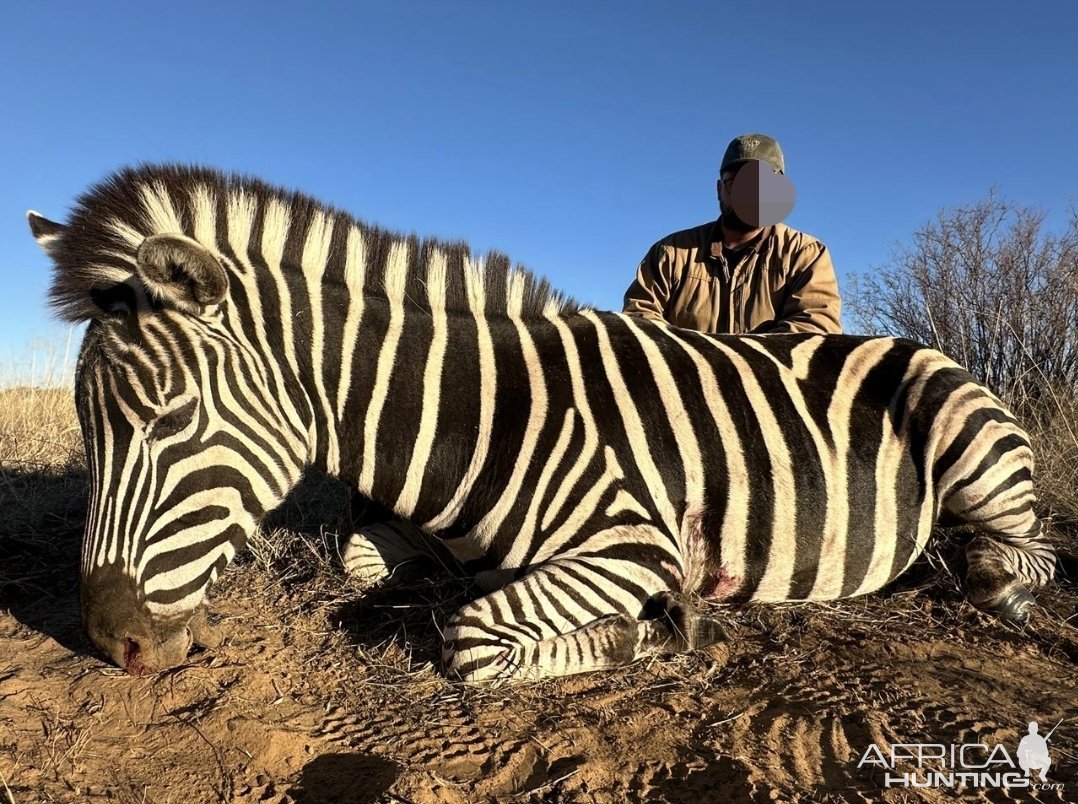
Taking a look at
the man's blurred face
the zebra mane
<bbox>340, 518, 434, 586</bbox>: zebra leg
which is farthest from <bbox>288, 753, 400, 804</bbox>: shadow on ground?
the man's blurred face

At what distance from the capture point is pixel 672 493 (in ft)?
9.06

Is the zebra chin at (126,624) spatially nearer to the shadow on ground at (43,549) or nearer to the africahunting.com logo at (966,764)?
the shadow on ground at (43,549)

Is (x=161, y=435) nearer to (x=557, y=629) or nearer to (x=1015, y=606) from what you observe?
(x=557, y=629)

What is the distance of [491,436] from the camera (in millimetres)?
2695

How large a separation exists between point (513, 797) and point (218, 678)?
1.27 metres

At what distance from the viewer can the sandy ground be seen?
73.4 inches

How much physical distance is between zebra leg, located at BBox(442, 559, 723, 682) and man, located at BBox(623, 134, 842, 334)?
230 centimetres

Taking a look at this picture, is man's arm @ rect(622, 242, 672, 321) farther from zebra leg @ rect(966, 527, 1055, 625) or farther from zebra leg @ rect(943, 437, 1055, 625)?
zebra leg @ rect(966, 527, 1055, 625)

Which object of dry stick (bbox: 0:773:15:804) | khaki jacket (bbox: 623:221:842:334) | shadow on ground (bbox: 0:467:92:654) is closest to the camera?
dry stick (bbox: 0:773:15:804)

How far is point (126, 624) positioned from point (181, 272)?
47.4 inches

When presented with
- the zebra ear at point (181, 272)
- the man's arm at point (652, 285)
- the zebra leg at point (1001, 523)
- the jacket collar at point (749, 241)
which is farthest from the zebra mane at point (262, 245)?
the jacket collar at point (749, 241)

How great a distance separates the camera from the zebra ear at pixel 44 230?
2.57 m

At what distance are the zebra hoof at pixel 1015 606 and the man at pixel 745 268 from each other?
1.91 meters

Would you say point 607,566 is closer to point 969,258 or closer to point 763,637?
point 763,637
